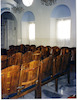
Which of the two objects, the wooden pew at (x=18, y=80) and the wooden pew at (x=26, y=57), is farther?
the wooden pew at (x=26, y=57)

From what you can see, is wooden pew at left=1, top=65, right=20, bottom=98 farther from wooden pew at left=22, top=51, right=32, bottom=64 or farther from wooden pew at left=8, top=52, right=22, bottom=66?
wooden pew at left=22, top=51, right=32, bottom=64

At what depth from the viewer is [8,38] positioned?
11219mm

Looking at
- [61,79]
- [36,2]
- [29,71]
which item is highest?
[36,2]

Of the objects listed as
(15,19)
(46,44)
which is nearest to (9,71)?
(46,44)

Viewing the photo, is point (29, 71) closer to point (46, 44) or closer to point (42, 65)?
point (42, 65)

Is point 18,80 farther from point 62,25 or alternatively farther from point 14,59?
point 62,25

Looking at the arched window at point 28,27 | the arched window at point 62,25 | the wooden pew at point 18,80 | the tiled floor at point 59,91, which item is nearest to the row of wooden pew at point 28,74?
the wooden pew at point 18,80

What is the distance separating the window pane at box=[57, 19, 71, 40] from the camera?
884 centimetres

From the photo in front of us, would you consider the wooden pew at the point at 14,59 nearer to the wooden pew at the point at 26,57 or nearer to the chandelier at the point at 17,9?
the wooden pew at the point at 26,57

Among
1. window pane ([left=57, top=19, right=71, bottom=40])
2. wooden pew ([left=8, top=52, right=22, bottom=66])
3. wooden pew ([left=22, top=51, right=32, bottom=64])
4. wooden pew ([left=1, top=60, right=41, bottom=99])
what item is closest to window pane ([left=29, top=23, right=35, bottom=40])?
window pane ([left=57, top=19, right=71, bottom=40])

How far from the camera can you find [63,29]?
29.8 ft

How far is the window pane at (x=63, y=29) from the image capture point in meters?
8.84

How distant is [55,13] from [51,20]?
524 mm

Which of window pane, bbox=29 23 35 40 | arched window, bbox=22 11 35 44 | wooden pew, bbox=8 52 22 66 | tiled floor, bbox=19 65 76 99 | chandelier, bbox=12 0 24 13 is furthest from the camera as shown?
window pane, bbox=29 23 35 40
